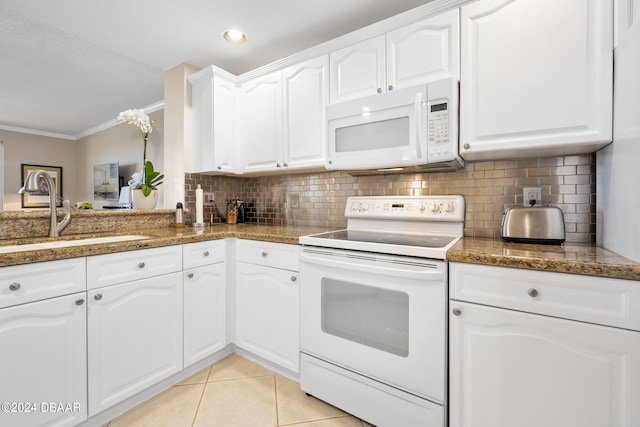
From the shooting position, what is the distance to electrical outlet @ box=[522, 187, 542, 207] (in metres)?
1.49

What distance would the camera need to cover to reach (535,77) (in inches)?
49.4

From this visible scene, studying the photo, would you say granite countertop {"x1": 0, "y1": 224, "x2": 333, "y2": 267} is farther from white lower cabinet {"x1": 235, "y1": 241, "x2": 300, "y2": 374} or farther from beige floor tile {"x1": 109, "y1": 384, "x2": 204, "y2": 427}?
beige floor tile {"x1": 109, "y1": 384, "x2": 204, "y2": 427}

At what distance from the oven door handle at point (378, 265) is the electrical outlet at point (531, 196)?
29.9 inches

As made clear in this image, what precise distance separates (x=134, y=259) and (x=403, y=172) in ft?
5.38

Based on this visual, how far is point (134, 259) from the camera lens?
4.71 feet

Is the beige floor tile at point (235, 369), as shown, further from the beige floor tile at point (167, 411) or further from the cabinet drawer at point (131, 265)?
the cabinet drawer at point (131, 265)

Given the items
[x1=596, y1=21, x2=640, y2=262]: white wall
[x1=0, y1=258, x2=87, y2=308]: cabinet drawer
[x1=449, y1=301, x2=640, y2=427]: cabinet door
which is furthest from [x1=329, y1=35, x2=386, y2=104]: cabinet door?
[x1=0, y1=258, x2=87, y2=308]: cabinet drawer

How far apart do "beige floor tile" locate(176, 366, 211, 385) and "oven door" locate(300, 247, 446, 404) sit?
699mm

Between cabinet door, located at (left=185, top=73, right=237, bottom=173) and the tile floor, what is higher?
cabinet door, located at (left=185, top=73, right=237, bottom=173)

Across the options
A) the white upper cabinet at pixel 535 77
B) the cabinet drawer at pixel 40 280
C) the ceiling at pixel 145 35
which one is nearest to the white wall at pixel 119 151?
the ceiling at pixel 145 35

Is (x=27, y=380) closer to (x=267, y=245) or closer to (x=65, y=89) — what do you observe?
(x=267, y=245)

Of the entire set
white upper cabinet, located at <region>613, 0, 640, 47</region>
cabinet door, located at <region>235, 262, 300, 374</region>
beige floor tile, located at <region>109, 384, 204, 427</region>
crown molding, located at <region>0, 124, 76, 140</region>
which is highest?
crown molding, located at <region>0, 124, 76, 140</region>

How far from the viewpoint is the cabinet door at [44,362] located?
1067 millimetres

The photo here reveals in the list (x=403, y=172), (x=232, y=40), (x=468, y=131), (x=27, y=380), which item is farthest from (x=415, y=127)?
(x=27, y=380)
